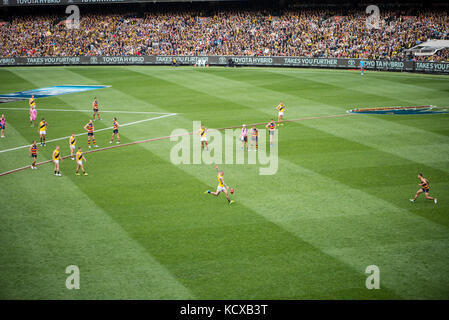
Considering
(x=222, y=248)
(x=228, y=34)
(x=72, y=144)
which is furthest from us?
(x=228, y=34)

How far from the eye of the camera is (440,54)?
52312 mm

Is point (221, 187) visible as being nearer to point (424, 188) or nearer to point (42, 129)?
point (424, 188)

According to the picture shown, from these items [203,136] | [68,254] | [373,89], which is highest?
[373,89]

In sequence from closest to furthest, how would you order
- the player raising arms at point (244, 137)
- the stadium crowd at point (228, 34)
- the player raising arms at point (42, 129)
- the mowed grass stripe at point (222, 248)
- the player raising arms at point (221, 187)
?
the mowed grass stripe at point (222, 248) → the player raising arms at point (221, 187) → the player raising arms at point (244, 137) → the player raising arms at point (42, 129) → the stadium crowd at point (228, 34)

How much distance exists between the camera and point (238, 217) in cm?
1852

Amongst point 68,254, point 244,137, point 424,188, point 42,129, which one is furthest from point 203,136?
point 68,254

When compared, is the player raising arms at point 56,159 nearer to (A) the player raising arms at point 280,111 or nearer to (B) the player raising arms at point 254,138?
(B) the player raising arms at point 254,138

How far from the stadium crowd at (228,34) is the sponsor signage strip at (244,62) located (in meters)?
1.49

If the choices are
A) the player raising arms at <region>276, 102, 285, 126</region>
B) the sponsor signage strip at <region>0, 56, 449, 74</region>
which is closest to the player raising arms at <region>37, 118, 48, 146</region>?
the player raising arms at <region>276, 102, 285, 126</region>

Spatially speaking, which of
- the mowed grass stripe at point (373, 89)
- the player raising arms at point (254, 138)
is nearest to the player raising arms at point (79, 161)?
the player raising arms at point (254, 138)

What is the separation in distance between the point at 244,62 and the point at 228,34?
295 inches

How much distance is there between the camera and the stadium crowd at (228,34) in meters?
57.9

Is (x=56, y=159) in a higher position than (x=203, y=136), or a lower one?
lower

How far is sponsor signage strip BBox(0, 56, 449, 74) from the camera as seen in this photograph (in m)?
52.8
